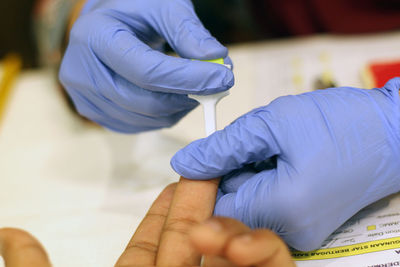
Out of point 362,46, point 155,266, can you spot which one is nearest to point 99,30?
point 155,266

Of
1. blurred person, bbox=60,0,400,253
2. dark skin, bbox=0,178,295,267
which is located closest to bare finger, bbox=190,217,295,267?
dark skin, bbox=0,178,295,267

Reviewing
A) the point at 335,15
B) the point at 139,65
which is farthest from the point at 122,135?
the point at 335,15

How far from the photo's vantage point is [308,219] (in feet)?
1.89

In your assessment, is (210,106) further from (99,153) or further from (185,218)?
(99,153)

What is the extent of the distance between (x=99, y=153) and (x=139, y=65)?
1.49 ft

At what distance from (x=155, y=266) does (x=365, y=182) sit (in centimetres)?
35

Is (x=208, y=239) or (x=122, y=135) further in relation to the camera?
(x=122, y=135)

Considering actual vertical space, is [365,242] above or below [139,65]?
below

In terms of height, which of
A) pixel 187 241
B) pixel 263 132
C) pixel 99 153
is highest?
pixel 263 132

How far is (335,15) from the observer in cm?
124

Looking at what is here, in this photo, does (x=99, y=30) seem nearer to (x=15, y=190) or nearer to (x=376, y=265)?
(x=15, y=190)

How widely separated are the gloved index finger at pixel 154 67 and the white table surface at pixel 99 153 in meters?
0.09

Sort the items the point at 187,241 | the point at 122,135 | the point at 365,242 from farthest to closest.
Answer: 1. the point at 122,135
2. the point at 365,242
3. the point at 187,241

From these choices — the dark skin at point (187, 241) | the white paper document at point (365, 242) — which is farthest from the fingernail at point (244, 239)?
the white paper document at point (365, 242)
